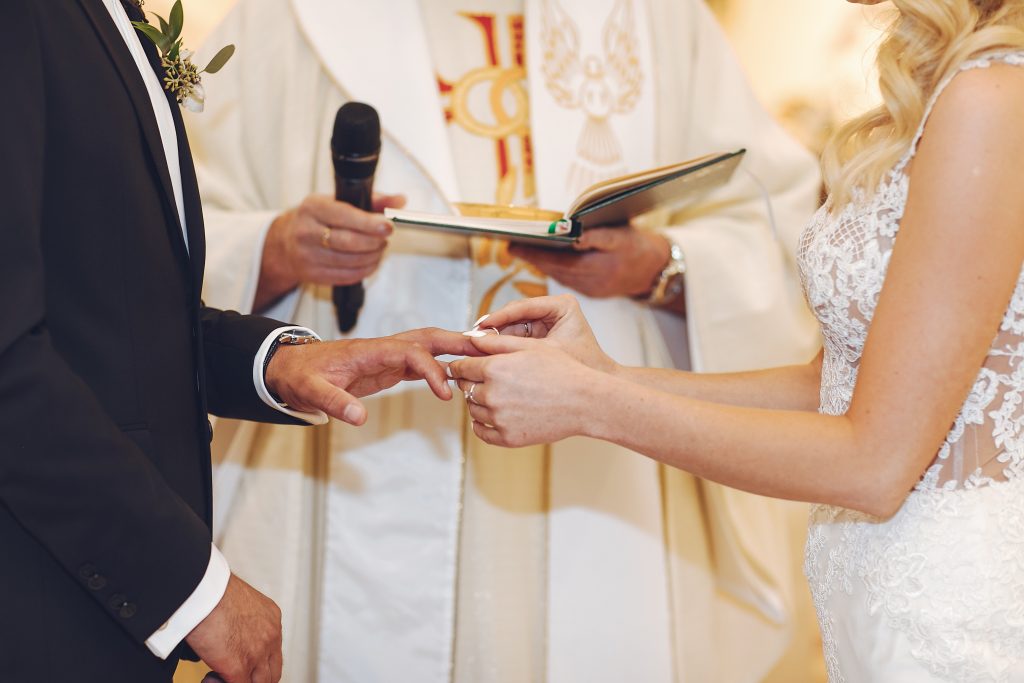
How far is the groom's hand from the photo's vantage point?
1.36m

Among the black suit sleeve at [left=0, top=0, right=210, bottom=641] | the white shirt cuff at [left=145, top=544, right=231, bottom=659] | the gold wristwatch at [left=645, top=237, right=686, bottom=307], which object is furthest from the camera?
the gold wristwatch at [left=645, top=237, right=686, bottom=307]

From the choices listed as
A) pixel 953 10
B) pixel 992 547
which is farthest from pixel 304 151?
pixel 992 547

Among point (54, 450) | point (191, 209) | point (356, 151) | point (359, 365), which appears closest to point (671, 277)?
point (356, 151)

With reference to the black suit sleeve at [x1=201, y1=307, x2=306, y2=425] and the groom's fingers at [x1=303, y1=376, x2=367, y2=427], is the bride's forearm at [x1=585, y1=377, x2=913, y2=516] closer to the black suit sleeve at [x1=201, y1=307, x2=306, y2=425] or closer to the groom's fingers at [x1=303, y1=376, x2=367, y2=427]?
the groom's fingers at [x1=303, y1=376, x2=367, y2=427]

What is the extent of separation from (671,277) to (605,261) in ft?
0.76

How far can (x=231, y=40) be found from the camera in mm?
2449

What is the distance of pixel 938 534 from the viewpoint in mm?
1497

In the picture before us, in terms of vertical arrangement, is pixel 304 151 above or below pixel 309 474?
above

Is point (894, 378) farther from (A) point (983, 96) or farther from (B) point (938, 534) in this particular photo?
(A) point (983, 96)

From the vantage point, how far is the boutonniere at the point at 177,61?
1.58 meters

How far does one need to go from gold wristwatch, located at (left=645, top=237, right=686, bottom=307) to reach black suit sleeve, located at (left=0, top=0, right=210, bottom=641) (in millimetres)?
1425

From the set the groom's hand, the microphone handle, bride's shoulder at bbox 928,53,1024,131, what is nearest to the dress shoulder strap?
bride's shoulder at bbox 928,53,1024,131

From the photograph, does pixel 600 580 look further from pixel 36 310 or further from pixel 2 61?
pixel 2 61

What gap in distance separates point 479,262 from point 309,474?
671 millimetres
